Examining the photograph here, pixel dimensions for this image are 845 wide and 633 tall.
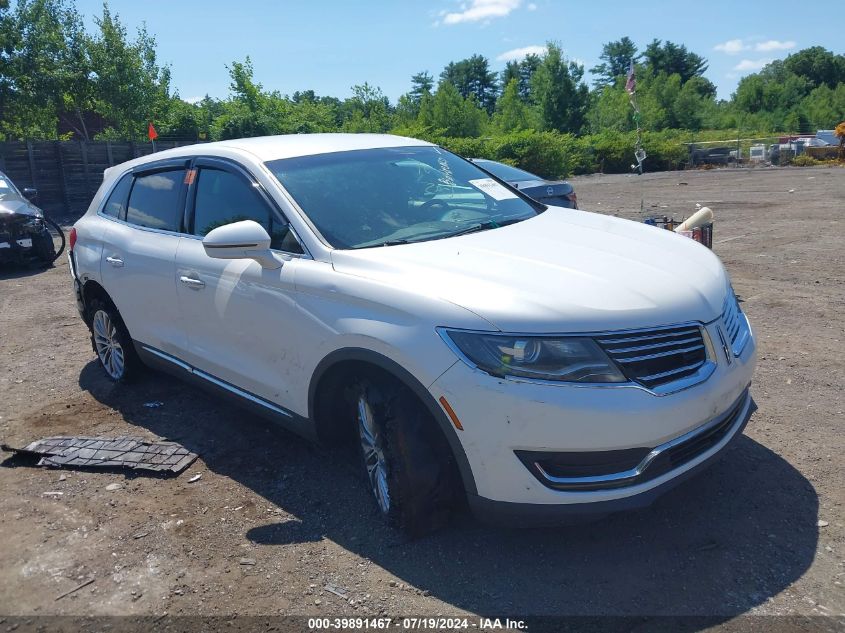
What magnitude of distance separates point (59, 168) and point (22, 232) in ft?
41.3

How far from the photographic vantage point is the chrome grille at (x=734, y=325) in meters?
3.34

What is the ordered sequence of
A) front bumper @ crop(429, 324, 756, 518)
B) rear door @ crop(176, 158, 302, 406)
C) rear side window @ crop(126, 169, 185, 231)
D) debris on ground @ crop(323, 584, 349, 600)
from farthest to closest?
rear side window @ crop(126, 169, 185, 231), rear door @ crop(176, 158, 302, 406), debris on ground @ crop(323, 584, 349, 600), front bumper @ crop(429, 324, 756, 518)

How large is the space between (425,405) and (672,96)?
70027 mm

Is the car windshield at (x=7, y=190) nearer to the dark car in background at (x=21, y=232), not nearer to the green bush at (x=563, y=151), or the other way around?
the dark car in background at (x=21, y=232)

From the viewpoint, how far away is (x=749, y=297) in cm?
752

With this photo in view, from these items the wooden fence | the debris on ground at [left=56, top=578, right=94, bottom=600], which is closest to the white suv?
the debris on ground at [left=56, top=578, right=94, bottom=600]

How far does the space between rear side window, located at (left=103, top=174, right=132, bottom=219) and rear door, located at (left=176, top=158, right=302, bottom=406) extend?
3.38 ft

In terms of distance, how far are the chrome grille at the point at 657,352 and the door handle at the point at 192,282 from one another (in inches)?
97.3

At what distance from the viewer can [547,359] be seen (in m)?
2.88

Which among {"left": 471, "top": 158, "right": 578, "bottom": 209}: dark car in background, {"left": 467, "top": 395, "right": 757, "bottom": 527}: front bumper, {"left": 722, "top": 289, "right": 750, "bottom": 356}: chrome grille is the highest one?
{"left": 471, "top": 158, "right": 578, "bottom": 209}: dark car in background

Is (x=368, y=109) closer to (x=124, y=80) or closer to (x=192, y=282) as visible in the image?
(x=124, y=80)

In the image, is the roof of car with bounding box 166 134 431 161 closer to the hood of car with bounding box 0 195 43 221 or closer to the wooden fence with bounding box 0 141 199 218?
the hood of car with bounding box 0 195 43 221

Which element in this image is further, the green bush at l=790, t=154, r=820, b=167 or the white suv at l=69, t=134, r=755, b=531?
the green bush at l=790, t=154, r=820, b=167

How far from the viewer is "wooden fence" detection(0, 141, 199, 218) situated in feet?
72.6
